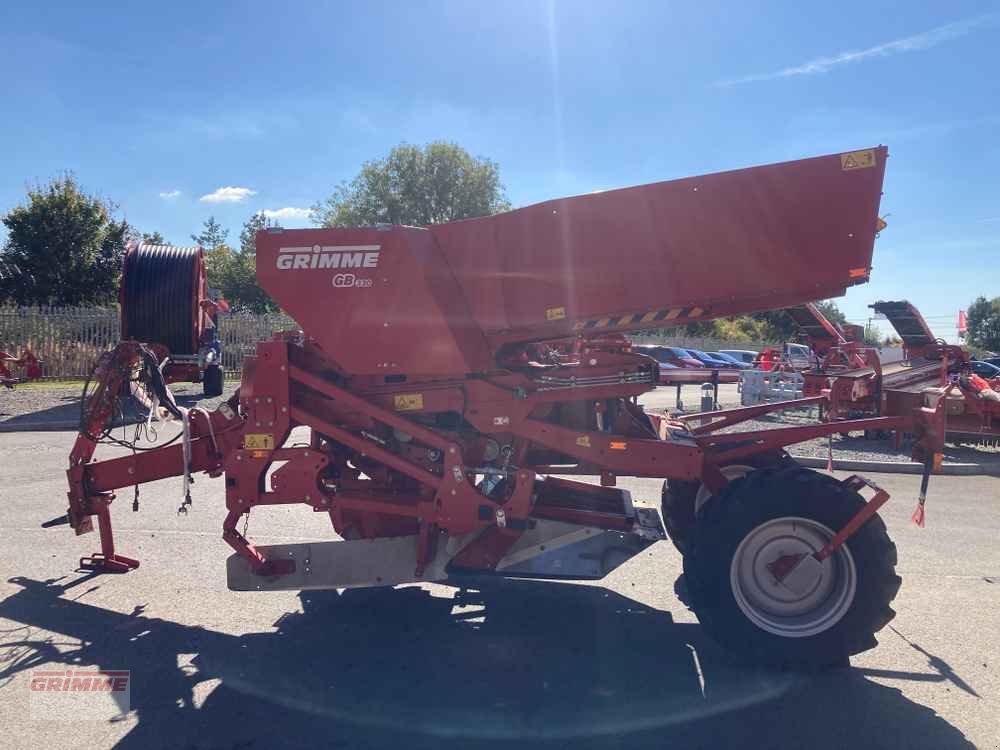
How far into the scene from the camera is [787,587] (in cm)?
451

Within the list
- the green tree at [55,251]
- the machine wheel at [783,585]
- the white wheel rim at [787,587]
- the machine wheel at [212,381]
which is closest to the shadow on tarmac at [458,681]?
the machine wheel at [783,585]

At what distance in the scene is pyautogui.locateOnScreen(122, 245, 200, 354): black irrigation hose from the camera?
6.75 meters

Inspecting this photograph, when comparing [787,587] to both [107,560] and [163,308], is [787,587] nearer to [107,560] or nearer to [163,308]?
[107,560]

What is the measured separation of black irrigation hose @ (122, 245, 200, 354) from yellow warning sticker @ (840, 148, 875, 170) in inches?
226

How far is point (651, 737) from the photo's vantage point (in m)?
3.63

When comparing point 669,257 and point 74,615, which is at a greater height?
point 669,257

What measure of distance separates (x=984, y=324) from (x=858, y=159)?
94.9m

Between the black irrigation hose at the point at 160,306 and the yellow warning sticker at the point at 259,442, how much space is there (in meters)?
2.46

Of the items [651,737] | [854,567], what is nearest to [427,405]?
[651,737]

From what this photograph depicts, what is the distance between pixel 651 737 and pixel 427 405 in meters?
2.45

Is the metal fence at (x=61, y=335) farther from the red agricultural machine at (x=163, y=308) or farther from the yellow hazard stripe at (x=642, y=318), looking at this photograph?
the yellow hazard stripe at (x=642, y=318)

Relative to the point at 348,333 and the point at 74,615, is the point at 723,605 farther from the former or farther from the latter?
the point at 74,615

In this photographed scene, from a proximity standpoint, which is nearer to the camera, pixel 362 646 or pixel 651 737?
pixel 651 737

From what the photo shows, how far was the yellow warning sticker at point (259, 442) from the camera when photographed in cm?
491
